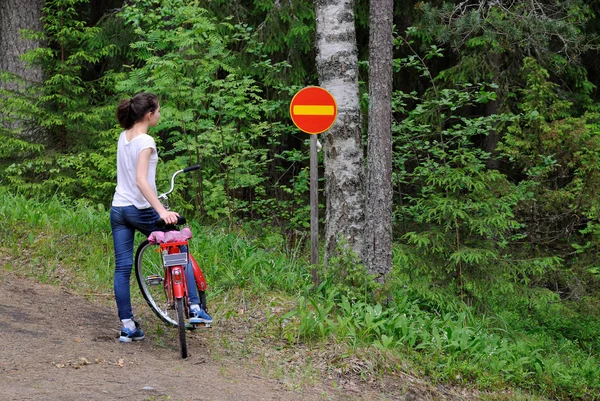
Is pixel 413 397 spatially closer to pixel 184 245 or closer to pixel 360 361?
pixel 360 361

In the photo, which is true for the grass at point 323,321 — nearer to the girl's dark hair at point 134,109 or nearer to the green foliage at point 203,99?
the green foliage at point 203,99

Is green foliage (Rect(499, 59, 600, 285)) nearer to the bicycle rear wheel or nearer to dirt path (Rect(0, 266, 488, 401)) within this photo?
dirt path (Rect(0, 266, 488, 401))

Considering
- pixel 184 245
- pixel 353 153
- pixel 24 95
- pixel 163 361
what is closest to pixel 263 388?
pixel 163 361

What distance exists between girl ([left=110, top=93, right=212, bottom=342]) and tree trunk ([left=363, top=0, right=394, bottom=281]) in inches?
106

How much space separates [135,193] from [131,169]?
8.1 inches

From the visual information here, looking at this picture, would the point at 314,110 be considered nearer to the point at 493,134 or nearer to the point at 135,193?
Result: the point at 135,193

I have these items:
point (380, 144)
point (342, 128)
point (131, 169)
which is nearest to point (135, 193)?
point (131, 169)

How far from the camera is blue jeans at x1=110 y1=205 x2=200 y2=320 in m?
5.76

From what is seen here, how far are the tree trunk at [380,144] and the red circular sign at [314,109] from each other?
3.00ft

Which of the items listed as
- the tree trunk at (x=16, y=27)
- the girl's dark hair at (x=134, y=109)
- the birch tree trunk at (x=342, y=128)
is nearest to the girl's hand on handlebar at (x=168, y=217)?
the girl's dark hair at (x=134, y=109)

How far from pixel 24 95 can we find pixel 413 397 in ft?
28.8

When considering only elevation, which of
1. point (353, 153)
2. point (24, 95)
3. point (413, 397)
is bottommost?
point (413, 397)

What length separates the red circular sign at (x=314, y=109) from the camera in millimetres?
7086

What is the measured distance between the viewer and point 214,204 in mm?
9828
